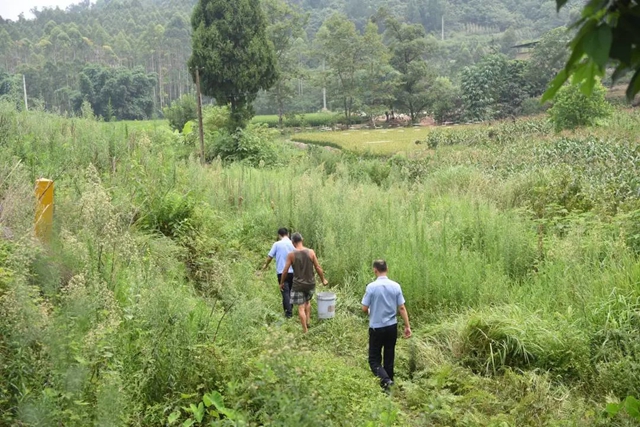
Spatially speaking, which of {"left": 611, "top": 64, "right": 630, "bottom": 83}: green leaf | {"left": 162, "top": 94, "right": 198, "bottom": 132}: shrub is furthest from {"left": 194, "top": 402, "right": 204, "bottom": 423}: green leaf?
{"left": 162, "top": 94, "right": 198, "bottom": 132}: shrub

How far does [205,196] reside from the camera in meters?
11.4

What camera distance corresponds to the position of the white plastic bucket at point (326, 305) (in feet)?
25.0

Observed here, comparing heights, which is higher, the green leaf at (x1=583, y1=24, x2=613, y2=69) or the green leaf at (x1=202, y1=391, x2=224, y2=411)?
the green leaf at (x1=583, y1=24, x2=613, y2=69)

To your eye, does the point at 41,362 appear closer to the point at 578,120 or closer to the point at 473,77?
the point at 578,120

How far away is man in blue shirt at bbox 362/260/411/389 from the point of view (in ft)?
19.5

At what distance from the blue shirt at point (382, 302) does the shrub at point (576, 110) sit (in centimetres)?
2042

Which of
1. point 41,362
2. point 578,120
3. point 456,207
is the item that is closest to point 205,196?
point 456,207

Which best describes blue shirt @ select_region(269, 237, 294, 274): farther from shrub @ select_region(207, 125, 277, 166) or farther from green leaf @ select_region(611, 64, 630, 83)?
shrub @ select_region(207, 125, 277, 166)

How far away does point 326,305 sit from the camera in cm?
766

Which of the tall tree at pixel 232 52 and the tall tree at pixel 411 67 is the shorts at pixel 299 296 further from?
the tall tree at pixel 411 67

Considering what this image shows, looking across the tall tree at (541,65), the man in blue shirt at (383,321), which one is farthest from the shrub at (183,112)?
the tall tree at (541,65)

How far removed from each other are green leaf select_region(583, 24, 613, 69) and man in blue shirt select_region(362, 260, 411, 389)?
4.39 m

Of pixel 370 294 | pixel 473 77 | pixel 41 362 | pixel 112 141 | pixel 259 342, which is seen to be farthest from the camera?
pixel 473 77

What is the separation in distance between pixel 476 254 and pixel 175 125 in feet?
83.0
